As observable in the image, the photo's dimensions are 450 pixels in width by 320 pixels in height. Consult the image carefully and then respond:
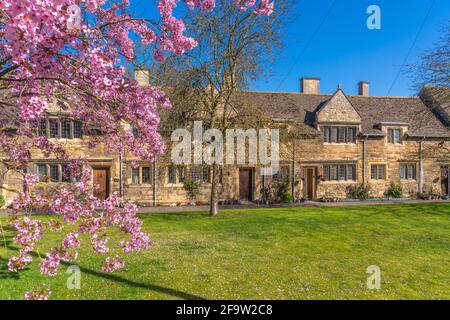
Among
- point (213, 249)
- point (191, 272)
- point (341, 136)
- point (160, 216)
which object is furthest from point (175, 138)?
point (341, 136)

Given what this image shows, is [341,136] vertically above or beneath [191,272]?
above

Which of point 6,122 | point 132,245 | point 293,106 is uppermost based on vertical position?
point 293,106

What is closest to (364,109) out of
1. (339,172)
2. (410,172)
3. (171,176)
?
(410,172)

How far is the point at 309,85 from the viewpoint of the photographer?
1312 inches

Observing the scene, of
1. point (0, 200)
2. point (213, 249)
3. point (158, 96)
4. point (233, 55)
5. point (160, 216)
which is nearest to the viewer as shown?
point (158, 96)

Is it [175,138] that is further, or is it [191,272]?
[175,138]

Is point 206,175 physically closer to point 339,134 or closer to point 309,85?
point 339,134

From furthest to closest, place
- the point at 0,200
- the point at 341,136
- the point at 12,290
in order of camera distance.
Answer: the point at 341,136, the point at 0,200, the point at 12,290

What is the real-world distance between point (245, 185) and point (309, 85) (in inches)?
530

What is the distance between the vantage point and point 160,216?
19328 mm

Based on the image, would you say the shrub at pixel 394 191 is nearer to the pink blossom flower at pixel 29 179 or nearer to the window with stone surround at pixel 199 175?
the window with stone surround at pixel 199 175

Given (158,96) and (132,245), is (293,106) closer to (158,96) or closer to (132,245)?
(158,96)

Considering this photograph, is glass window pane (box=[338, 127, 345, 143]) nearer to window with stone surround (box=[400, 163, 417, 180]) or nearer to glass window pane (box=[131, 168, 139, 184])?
window with stone surround (box=[400, 163, 417, 180])
